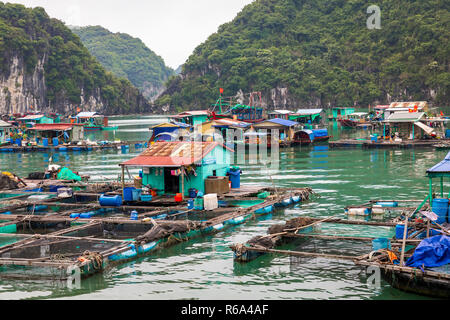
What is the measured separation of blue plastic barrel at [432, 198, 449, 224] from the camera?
16.5 metres

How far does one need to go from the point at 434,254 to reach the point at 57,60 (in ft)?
562

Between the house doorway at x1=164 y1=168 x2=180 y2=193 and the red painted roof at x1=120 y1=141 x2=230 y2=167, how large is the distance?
85cm

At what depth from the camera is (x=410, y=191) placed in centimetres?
2766

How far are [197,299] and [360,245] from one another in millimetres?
6446

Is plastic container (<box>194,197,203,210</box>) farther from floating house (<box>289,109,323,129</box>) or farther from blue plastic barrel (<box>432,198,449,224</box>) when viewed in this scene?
floating house (<box>289,109,323,129</box>)

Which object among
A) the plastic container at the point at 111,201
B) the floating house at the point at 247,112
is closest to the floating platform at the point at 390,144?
the floating house at the point at 247,112

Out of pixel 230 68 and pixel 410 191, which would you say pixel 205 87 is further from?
pixel 410 191

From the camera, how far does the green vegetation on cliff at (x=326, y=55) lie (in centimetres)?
14238

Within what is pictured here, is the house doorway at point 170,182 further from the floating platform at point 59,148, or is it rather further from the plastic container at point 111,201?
the floating platform at point 59,148

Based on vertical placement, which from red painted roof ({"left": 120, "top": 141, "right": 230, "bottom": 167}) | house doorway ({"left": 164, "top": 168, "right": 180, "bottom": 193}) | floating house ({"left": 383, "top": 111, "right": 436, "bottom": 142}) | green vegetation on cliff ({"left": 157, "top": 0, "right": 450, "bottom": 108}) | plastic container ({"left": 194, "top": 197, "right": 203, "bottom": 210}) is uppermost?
green vegetation on cliff ({"left": 157, "top": 0, "right": 450, "bottom": 108})

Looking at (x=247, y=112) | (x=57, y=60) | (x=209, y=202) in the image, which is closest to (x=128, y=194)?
(x=209, y=202)

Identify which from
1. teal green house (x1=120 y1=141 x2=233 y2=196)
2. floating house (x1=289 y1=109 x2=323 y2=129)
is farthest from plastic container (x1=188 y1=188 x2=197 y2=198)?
floating house (x1=289 y1=109 x2=323 y2=129)
